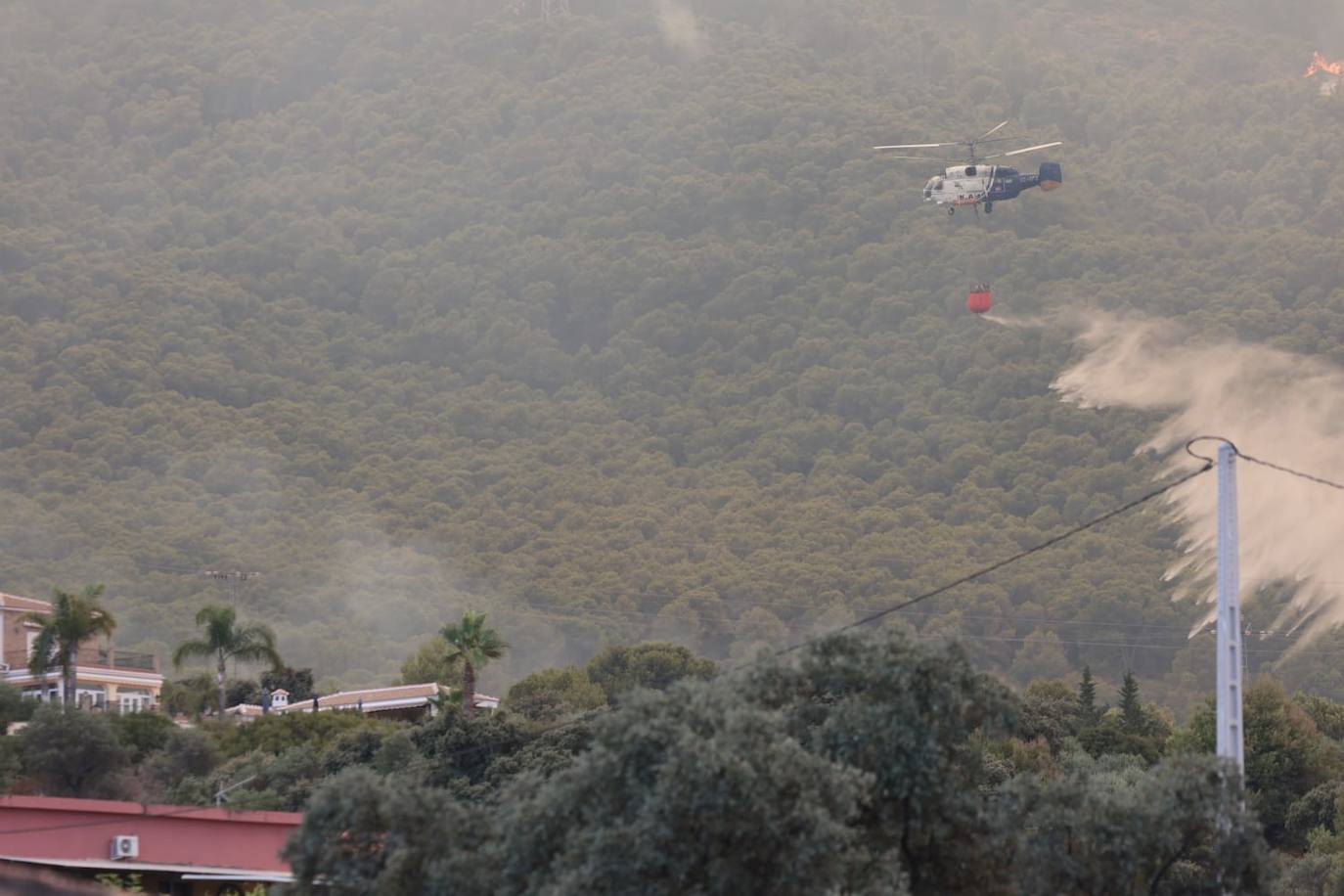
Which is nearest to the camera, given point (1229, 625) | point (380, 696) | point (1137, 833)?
point (1137, 833)

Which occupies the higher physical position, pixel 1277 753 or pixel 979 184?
pixel 979 184

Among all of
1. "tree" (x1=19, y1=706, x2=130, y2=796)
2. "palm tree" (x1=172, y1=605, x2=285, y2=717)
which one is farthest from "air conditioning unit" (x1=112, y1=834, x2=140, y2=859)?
"palm tree" (x1=172, y1=605, x2=285, y2=717)

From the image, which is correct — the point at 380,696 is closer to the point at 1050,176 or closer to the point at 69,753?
the point at 69,753

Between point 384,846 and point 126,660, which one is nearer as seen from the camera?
point 384,846

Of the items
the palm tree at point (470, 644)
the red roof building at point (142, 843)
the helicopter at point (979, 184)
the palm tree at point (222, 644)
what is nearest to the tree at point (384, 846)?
the red roof building at point (142, 843)

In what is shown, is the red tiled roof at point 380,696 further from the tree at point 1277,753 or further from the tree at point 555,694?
the tree at point 1277,753

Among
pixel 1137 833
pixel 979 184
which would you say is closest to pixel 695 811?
Answer: pixel 1137 833
